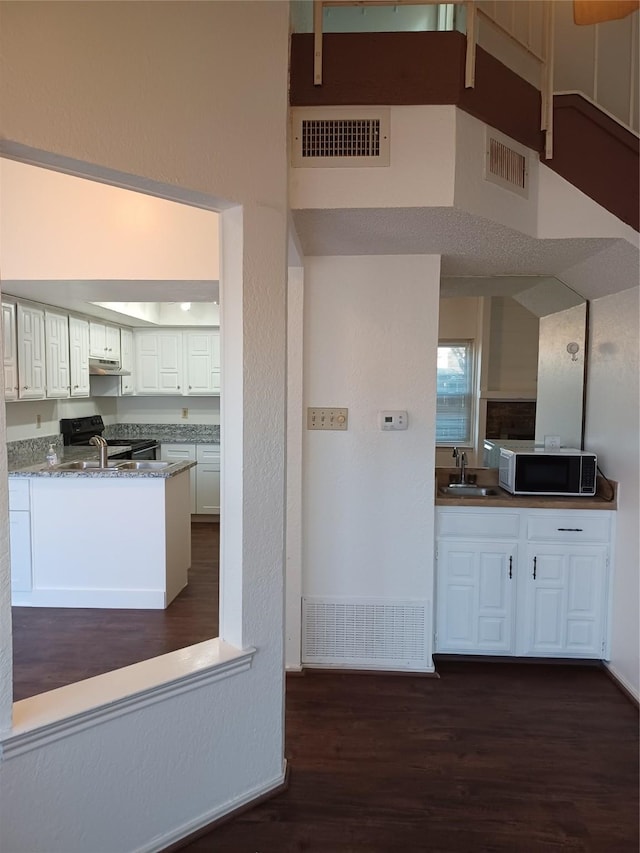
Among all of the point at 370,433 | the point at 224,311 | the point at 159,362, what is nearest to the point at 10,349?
the point at 159,362

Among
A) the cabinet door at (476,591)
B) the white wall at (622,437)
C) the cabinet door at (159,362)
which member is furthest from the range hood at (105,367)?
the white wall at (622,437)

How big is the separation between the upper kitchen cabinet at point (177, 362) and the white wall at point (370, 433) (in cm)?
331

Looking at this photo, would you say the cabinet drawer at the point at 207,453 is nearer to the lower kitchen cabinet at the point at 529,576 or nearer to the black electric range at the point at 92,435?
the black electric range at the point at 92,435

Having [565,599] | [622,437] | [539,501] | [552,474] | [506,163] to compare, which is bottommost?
[565,599]

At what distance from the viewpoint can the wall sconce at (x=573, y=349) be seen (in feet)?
9.95

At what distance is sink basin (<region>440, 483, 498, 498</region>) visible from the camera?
2832mm

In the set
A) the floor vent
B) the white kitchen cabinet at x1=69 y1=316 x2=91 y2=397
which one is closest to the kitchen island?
the floor vent

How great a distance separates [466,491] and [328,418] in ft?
3.30

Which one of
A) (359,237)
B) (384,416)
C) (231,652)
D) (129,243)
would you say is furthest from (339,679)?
(129,243)

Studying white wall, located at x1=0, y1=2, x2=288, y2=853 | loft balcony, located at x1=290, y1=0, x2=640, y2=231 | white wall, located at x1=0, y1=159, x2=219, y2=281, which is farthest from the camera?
white wall, located at x1=0, y1=159, x2=219, y2=281

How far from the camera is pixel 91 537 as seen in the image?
344 centimetres

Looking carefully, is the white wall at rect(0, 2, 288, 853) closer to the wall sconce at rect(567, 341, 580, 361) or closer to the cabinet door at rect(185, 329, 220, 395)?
the wall sconce at rect(567, 341, 580, 361)

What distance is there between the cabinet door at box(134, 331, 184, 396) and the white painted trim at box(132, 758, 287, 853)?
4.53 meters

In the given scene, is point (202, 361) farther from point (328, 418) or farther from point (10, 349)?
point (328, 418)
